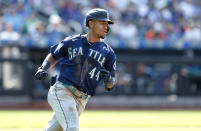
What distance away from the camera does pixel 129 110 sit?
562 inches

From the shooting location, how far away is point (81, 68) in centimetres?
574

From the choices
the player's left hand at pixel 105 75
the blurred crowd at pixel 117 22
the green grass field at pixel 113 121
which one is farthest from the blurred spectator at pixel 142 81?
the player's left hand at pixel 105 75

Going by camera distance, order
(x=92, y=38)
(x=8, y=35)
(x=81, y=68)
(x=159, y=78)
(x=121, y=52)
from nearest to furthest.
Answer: (x=81, y=68) → (x=92, y=38) → (x=8, y=35) → (x=159, y=78) → (x=121, y=52)

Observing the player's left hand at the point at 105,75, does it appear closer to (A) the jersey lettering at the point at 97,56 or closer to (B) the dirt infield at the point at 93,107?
(A) the jersey lettering at the point at 97,56

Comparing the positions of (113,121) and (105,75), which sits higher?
(105,75)

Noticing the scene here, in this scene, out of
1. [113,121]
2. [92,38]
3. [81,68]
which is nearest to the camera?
[81,68]

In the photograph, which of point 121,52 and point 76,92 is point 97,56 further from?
point 121,52

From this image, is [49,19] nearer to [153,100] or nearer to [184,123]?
[153,100]

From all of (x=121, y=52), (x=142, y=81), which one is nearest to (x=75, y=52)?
(x=142, y=81)

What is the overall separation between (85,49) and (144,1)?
1208 cm

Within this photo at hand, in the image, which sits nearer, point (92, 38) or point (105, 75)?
point (105, 75)

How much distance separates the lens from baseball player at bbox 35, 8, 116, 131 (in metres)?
5.71

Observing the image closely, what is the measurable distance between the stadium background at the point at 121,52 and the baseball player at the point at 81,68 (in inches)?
333

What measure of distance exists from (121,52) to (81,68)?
10.2 metres
